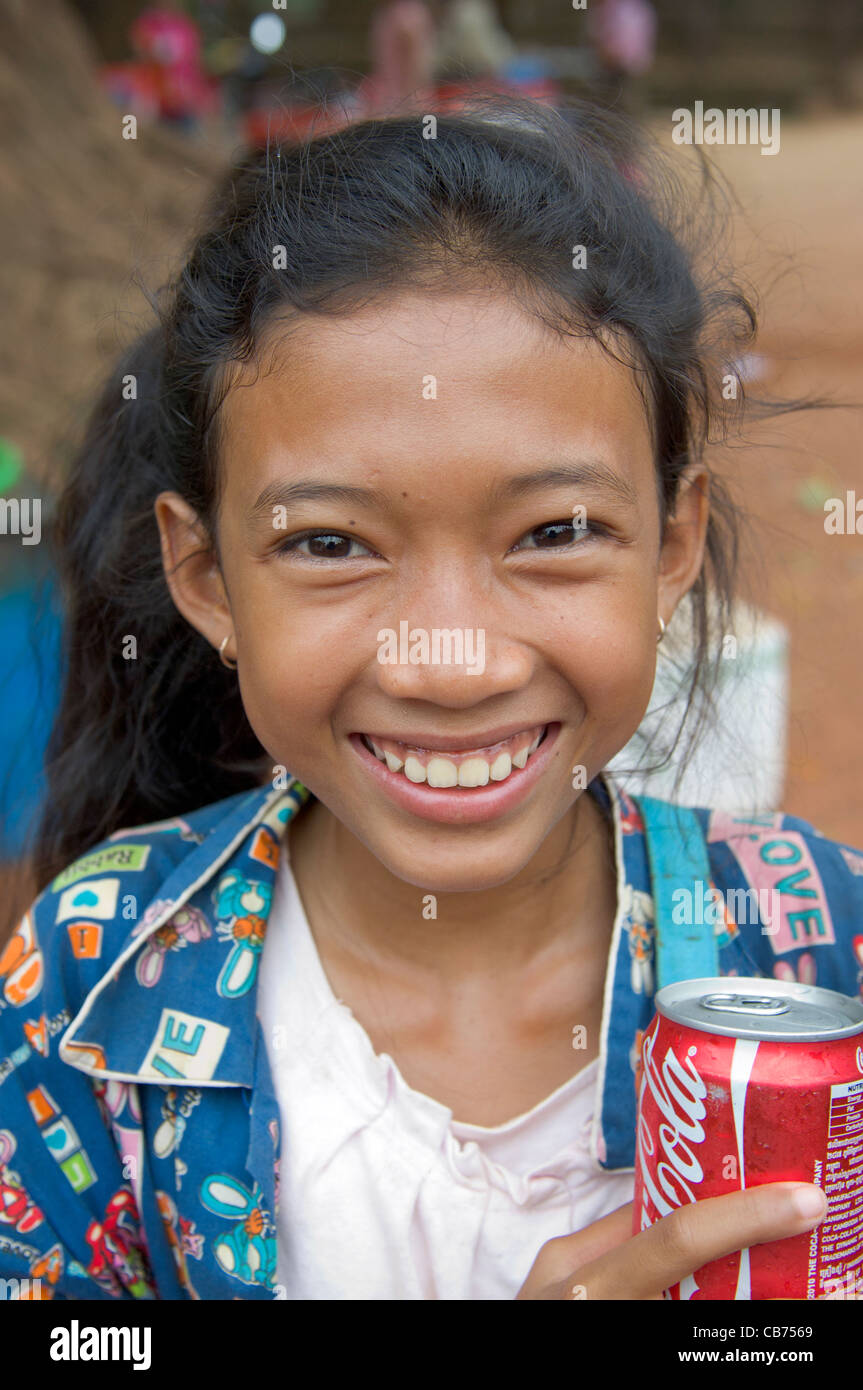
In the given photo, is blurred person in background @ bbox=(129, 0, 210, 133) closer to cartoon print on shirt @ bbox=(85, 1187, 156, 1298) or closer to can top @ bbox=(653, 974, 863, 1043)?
cartoon print on shirt @ bbox=(85, 1187, 156, 1298)

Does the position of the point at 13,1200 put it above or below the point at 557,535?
below

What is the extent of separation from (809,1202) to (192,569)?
1.00 meters

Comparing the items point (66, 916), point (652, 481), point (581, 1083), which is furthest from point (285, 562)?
point (581, 1083)

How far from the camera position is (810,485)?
6.49m

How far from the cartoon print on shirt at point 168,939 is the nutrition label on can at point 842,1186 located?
755mm

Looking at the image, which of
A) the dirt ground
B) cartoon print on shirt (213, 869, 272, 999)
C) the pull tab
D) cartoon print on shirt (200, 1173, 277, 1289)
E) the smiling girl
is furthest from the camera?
the dirt ground

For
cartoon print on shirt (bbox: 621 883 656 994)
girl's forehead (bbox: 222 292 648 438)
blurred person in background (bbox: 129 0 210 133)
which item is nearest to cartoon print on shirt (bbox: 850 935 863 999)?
cartoon print on shirt (bbox: 621 883 656 994)

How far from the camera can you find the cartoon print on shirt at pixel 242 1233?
1.33m

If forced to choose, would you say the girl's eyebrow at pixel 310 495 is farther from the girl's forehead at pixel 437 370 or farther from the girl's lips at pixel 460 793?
the girl's lips at pixel 460 793

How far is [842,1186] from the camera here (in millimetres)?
1024

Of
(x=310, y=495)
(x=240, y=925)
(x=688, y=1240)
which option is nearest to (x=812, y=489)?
(x=240, y=925)

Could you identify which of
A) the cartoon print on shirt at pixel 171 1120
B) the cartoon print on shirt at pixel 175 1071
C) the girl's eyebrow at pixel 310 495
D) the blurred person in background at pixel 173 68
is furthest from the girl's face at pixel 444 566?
the blurred person in background at pixel 173 68

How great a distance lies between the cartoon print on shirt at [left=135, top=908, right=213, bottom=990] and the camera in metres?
1.46

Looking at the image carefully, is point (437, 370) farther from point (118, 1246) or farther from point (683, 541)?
point (118, 1246)
